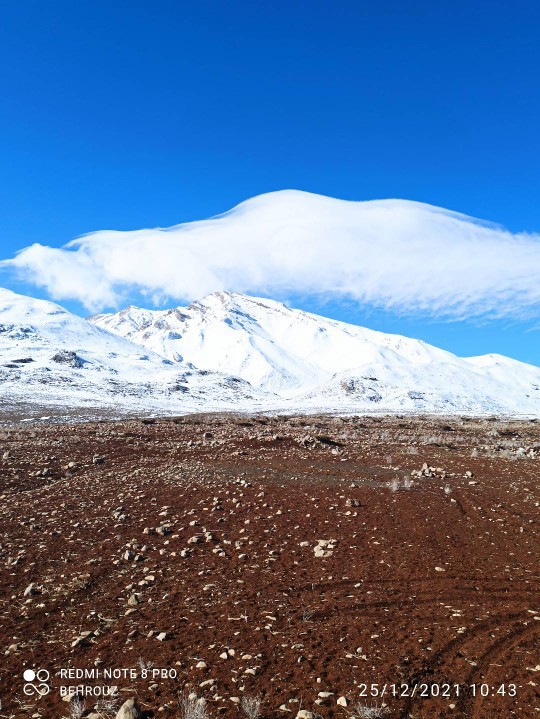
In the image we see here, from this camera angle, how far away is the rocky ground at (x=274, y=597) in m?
5.74

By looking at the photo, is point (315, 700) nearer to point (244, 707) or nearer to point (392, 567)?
point (244, 707)

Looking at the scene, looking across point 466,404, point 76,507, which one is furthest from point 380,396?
point 76,507

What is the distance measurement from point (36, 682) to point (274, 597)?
3.88 meters

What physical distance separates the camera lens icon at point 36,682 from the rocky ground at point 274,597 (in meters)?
0.04

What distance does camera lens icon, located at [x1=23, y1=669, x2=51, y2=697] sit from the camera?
604cm

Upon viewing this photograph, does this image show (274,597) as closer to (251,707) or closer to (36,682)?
(251,707)

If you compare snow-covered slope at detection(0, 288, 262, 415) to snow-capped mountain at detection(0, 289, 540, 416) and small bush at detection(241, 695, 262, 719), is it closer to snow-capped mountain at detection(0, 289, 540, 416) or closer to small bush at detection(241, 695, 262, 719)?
snow-capped mountain at detection(0, 289, 540, 416)

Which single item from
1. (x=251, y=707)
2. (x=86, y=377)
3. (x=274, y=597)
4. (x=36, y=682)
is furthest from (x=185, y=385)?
(x=251, y=707)

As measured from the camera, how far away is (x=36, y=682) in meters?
6.26

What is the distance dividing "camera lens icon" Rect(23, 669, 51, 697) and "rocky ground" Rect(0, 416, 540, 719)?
0.04m

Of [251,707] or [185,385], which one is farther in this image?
[185,385]

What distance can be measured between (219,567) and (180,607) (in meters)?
1.80

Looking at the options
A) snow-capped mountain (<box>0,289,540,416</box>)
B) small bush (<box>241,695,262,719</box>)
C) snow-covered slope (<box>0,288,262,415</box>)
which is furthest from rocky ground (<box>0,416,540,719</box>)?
snow-capped mountain (<box>0,289,540,416</box>)

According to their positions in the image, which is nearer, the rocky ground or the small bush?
the small bush
